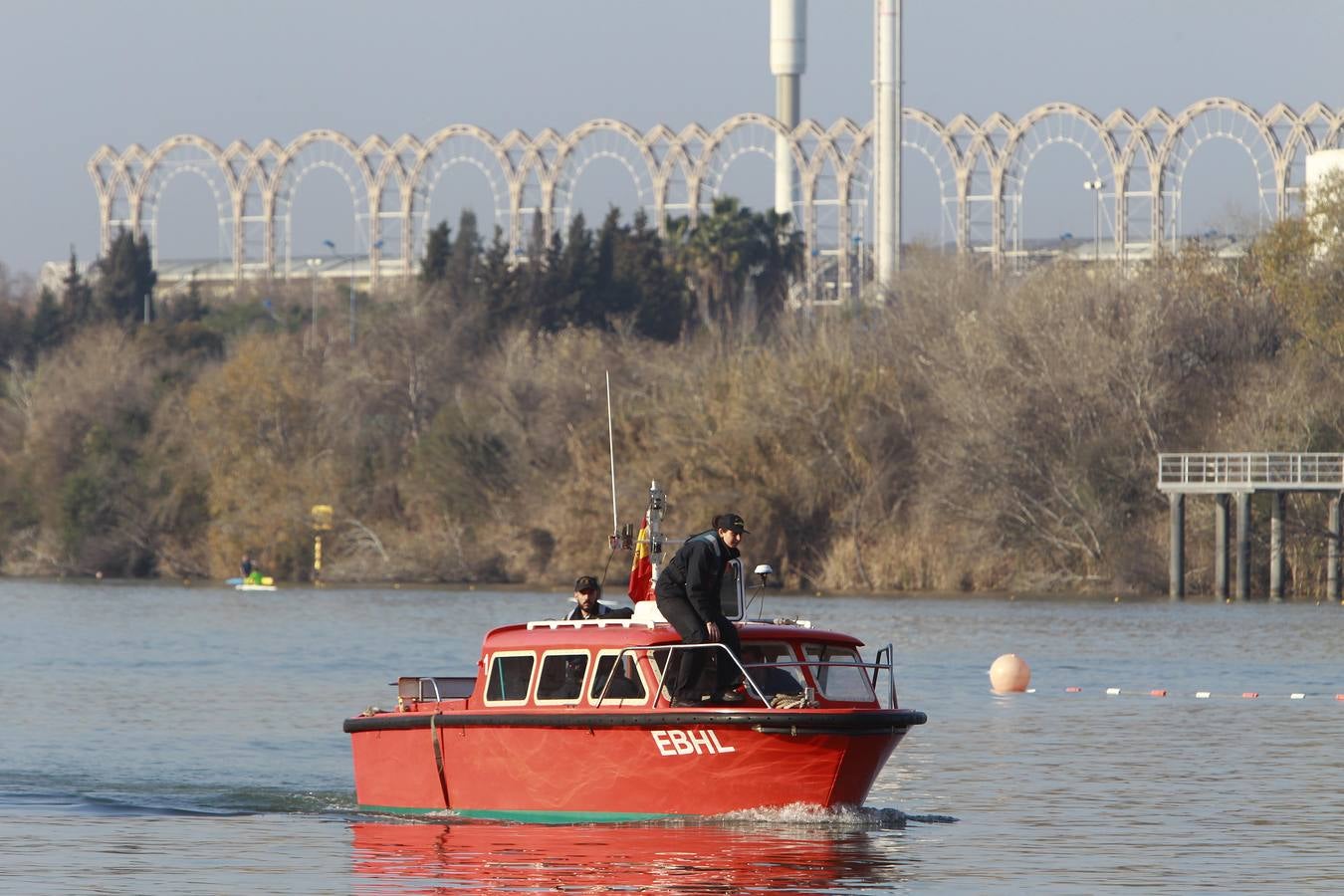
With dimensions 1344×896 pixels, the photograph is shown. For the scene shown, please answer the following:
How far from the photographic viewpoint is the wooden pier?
69.4 metres

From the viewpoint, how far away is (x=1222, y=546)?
71438mm

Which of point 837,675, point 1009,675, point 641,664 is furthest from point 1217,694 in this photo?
point 641,664

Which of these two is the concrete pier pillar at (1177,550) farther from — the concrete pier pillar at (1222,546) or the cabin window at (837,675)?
the cabin window at (837,675)

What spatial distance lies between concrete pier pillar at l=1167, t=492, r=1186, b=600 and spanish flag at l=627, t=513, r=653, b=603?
49636 millimetres

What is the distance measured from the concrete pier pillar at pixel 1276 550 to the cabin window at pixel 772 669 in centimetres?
4957

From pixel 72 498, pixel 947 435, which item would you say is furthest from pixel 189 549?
pixel 947 435

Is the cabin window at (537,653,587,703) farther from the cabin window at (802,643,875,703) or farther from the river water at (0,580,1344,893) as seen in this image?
the cabin window at (802,643,875,703)

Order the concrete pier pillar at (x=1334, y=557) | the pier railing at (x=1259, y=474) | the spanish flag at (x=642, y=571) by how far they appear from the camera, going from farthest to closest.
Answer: the concrete pier pillar at (x=1334, y=557) → the pier railing at (x=1259, y=474) → the spanish flag at (x=642, y=571)

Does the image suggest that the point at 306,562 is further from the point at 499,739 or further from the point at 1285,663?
the point at 499,739

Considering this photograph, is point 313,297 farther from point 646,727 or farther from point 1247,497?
point 646,727

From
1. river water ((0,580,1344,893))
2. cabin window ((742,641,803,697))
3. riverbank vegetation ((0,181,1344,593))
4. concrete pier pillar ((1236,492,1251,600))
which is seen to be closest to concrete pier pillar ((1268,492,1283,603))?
concrete pier pillar ((1236,492,1251,600))

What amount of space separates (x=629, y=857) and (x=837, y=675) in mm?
2844

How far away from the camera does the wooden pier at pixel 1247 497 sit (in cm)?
6944

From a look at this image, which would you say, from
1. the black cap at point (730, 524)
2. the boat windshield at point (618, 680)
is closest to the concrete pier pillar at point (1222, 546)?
the boat windshield at point (618, 680)
